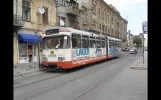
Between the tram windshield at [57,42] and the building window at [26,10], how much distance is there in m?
9.45

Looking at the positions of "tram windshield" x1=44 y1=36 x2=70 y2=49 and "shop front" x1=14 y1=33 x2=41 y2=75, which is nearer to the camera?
"tram windshield" x1=44 y1=36 x2=70 y2=49

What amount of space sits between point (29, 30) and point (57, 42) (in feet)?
34.1

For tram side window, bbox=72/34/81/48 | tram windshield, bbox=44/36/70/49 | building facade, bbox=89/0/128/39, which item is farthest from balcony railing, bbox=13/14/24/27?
building facade, bbox=89/0/128/39

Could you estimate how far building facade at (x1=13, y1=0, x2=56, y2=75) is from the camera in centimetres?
2384

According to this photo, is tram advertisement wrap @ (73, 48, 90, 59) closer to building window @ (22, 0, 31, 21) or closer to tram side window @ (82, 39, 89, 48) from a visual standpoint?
tram side window @ (82, 39, 89, 48)

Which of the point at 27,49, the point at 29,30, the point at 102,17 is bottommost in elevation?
the point at 27,49

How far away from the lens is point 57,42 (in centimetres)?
1638

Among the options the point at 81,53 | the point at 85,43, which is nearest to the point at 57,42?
the point at 81,53

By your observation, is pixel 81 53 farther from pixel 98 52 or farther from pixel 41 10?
pixel 41 10

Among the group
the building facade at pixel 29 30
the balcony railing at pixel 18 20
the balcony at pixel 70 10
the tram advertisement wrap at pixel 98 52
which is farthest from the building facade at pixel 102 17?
the balcony railing at pixel 18 20

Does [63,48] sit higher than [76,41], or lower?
lower

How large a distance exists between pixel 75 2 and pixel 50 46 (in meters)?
25.0
